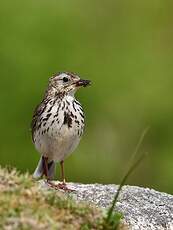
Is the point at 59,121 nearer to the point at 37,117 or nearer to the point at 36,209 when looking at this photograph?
the point at 37,117

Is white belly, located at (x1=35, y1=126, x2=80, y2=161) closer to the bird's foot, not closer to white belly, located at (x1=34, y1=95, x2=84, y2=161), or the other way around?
white belly, located at (x1=34, y1=95, x2=84, y2=161)

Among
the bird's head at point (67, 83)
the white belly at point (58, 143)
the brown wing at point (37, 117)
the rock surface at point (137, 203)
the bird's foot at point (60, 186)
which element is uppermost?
the bird's head at point (67, 83)

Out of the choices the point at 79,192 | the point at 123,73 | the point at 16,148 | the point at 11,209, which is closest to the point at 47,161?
the point at 79,192

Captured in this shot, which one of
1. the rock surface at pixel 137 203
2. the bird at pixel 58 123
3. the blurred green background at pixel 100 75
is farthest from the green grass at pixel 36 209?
the blurred green background at pixel 100 75

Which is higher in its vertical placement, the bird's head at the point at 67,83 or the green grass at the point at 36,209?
the bird's head at the point at 67,83

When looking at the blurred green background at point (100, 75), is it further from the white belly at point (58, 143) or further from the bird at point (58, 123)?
the white belly at point (58, 143)

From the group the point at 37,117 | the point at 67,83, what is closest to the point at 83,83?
the point at 67,83

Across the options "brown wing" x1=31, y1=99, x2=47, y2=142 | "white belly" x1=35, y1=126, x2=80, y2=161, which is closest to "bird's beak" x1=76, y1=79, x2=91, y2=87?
"brown wing" x1=31, y1=99, x2=47, y2=142

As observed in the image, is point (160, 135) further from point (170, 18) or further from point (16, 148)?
point (170, 18)
